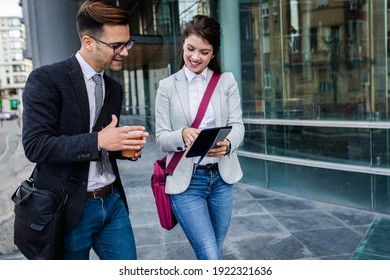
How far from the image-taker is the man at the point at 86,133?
5.86 feet

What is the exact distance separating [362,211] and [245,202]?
1.64 m

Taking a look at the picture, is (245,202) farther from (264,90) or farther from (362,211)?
(264,90)

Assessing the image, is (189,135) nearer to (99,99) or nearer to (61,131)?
(99,99)

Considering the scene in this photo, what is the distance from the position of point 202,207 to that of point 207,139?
52 centimetres

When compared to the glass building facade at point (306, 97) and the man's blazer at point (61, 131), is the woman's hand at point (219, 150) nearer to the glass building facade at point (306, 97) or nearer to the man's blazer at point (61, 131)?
the man's blazer at point (61, 131)

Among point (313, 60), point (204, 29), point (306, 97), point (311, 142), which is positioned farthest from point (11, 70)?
point (204, 29)

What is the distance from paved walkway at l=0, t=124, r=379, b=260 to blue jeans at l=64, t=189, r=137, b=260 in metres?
2.08

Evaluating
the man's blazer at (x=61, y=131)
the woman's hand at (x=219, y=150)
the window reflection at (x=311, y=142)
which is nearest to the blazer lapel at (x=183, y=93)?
the woman's hand at (x=219, y=150)

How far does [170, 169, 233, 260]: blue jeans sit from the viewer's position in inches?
95.9

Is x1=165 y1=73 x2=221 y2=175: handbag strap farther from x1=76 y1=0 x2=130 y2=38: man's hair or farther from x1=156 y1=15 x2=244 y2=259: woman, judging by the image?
x1=76 y1=0 x2=130 y2=38: man's hair

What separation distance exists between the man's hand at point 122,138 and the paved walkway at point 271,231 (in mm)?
2684

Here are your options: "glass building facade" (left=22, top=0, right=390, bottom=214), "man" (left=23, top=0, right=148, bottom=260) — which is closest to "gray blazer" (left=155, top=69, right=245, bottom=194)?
"man" (left=23, top=0, right=148, bottom=260)

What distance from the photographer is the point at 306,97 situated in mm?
8141

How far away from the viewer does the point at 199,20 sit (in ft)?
7.73
